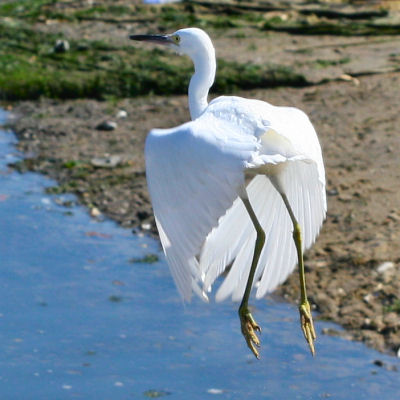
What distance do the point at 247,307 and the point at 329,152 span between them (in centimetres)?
407

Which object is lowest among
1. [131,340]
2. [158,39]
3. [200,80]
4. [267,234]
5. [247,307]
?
[131,340]

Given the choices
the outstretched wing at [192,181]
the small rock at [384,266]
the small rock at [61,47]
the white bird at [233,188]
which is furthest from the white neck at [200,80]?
the small rock at [61,47]

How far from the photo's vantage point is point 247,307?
5.38 m

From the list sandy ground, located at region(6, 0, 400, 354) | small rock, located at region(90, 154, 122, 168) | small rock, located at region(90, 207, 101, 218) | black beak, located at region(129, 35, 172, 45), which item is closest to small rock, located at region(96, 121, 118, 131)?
sandy ground, located at region(6, 0, 400, 354)

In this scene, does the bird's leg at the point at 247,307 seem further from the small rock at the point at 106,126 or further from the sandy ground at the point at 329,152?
the small rock at the point at 106,126

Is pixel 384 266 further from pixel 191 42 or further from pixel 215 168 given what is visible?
pixel 215 168

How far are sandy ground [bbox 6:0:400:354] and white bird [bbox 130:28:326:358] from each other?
1.10 meters

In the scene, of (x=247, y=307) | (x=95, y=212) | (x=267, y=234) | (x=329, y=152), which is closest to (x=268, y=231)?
(x=267, y=234)

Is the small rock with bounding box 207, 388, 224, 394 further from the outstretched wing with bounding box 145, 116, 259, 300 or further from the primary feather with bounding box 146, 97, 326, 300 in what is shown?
the outstretched wing with bounding box 145, 116, 259, 300

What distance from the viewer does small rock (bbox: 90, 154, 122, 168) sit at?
951 cm

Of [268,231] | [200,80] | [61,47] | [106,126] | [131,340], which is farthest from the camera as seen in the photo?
[61,47]

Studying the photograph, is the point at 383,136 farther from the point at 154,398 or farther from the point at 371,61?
the point at 154,398

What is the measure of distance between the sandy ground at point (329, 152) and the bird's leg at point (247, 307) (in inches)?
53.3

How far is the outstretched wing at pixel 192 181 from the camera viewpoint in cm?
447
